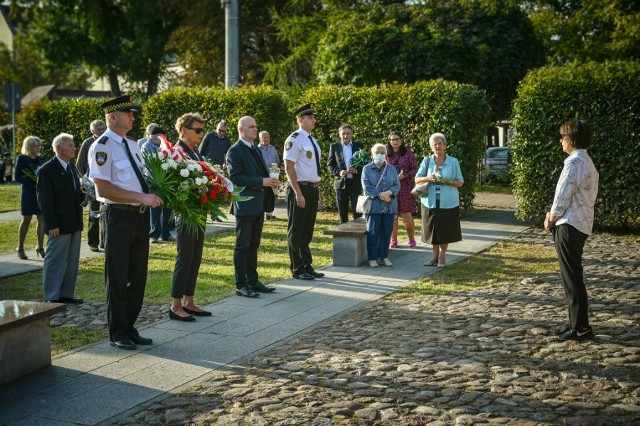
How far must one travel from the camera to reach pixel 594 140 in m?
16.3

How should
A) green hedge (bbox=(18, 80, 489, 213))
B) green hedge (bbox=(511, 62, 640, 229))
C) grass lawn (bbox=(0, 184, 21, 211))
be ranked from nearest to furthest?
green hedge (bbox=(511, 62, 640, 229))
green hedge (bbox=(18, 80, 489, 213))
grass lawn (bbox=(0, 184, 21, 211))

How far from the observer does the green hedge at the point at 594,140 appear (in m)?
16.0

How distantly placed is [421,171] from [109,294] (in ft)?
21.0

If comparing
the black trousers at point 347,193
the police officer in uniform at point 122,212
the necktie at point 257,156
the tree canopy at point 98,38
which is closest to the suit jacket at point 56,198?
the necktie at point 257,156

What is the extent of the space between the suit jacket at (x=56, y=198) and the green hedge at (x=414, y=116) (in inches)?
396

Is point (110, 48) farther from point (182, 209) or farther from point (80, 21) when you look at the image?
point (182, 209)

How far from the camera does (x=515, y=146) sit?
17.2 metres

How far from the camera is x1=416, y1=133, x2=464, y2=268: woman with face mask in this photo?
40.7 ft

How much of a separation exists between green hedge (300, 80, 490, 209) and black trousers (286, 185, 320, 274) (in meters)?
7.35

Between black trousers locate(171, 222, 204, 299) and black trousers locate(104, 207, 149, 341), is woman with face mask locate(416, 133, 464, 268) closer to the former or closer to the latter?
black trousers locate(171, 222, 204, 299)

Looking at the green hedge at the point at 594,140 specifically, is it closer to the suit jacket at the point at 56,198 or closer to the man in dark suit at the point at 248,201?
the man in dark suit at the point at 248,201

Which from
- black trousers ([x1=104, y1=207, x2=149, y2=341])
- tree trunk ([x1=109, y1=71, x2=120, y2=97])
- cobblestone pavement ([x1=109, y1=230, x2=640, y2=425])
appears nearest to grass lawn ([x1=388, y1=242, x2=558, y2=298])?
cobblestone pavement ([x1=109, y1=230, x2=640, y2=425])

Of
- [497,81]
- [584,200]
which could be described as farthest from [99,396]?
[497,81]

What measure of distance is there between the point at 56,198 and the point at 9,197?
15.3 metres
